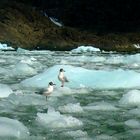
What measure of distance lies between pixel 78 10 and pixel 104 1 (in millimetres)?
9943

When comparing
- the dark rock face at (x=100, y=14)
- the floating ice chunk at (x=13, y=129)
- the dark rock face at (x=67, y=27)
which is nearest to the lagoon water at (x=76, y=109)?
the floating ice chunk at (x=13, y=129)

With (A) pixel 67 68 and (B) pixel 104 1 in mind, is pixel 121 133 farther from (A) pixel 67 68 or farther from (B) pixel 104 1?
(B) pixel 104 1

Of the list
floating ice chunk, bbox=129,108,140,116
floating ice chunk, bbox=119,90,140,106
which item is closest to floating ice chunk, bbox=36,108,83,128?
floating ice chunk, bbox=129,108,140,116

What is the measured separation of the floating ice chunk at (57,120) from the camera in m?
9.20

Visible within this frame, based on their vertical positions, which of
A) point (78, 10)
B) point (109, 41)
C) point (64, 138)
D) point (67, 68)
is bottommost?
point (64, 138)

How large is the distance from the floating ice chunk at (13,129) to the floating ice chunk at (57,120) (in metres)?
0.59

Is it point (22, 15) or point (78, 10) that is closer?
point (22, 15)

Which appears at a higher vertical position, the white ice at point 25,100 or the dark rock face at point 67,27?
the dark rock face at point 67,27

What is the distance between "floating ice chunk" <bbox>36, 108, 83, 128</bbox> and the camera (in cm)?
920

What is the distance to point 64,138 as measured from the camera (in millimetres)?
8367

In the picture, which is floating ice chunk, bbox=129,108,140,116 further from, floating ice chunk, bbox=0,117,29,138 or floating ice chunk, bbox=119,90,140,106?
floating ice chunk, bbox=0,117,29,138

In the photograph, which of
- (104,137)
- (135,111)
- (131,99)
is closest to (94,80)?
(131,99)

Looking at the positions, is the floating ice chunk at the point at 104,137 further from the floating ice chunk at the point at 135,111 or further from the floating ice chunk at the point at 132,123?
the floating ice chunk at the point at 135,111

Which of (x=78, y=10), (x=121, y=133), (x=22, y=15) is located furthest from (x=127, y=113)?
(x=78, y=10)
